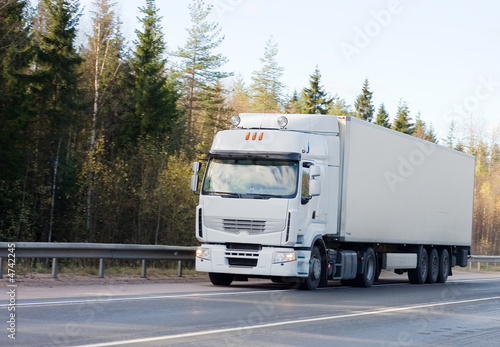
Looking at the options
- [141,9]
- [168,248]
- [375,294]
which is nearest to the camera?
[375,294]

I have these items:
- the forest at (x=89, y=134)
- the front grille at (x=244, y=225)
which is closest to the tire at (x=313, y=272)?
the front grille at (x=244, y=225)

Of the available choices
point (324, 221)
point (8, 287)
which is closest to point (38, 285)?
point (8, 287)

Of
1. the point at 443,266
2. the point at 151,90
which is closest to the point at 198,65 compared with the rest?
the point at 151,90

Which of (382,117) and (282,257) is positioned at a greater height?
(382,117)

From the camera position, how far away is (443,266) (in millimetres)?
25219

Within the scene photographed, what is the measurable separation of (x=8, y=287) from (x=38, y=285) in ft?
3.07

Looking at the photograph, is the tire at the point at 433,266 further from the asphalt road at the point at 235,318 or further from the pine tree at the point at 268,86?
the pine tree at the point at 268,86

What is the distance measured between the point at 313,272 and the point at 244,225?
2040 mm

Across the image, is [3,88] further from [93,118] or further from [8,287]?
[8,287]

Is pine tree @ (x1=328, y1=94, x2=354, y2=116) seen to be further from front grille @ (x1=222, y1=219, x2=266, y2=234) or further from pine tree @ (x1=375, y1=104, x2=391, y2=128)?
Answer: front grille @ (x1=222, y1=219, x2=266, y2=234)

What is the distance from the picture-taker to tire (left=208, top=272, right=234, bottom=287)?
17.8 meters

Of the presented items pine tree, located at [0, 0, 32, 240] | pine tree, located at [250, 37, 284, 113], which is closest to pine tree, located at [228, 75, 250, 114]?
pine tree, located at [250, 37, 284, 113]

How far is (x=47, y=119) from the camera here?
37469 mm

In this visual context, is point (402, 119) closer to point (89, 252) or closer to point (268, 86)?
point (268, 86)
